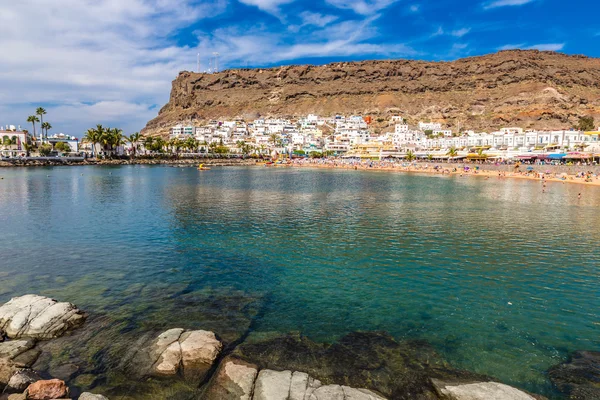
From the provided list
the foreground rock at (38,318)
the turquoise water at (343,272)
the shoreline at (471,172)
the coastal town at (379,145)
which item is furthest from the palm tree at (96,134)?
the foreground rock at (38,318)

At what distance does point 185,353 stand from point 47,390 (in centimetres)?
312

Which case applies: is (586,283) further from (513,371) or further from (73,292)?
(73,292)

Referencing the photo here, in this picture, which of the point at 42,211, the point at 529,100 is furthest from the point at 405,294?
the point at 529,100

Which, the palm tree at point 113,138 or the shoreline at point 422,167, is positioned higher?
the palm tree at point 113,138

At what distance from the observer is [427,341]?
11008 millimetres

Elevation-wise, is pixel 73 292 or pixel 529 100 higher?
pixel 529 100

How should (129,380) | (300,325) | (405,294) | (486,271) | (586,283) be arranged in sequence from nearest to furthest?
(129,380)
(300,325)
(405,294)
(586,283)
(486,271)

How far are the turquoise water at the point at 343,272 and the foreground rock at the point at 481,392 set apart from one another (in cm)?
116

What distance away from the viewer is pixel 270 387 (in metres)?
8.31

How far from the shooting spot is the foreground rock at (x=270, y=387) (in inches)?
316

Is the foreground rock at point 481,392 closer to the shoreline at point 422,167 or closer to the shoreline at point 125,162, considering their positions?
the shoreline at point 422,167

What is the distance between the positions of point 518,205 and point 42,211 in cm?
4853

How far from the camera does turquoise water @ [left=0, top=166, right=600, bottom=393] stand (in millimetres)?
11734

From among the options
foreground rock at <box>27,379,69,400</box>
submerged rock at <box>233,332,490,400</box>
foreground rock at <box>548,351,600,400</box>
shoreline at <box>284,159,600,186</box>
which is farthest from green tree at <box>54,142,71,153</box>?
foreground rock at <box>548,351,600,400</box>
